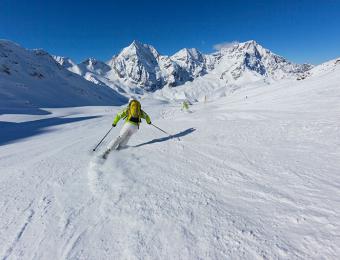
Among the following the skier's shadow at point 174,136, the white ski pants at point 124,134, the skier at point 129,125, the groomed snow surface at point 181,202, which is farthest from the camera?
the skier's shadow at point 174,136

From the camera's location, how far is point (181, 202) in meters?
5.07

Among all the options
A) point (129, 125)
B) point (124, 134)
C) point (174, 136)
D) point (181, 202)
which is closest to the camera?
point (181, 202)

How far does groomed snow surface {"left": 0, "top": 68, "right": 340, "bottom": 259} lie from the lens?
3.82 meters

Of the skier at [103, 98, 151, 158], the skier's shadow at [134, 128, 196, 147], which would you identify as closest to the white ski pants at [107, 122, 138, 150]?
the skier at [103, 98, 151, 158]

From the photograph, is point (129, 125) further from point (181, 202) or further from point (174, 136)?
point (181, 202)

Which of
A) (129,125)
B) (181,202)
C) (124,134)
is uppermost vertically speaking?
(129,125)

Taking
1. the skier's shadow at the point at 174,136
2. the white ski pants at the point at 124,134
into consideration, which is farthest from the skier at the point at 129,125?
the skier's shadow at the point at 174,136

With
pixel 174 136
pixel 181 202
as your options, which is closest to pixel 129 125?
pixel 174 136

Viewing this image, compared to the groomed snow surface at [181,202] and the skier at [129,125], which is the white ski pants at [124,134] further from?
the groomed snow surface at [181,202]

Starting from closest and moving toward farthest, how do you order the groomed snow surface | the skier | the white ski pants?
the groomed snow surface < the white ski pants < the skier

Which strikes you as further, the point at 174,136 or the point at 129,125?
the point at 174,136

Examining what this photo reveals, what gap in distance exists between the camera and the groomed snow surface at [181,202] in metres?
3.82

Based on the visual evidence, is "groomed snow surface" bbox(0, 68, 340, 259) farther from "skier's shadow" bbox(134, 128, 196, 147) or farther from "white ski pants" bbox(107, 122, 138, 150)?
"skier's shadow" bbox(134, 128, 196, 147)

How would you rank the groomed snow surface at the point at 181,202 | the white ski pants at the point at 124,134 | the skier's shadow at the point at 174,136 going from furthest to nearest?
the skier's shadow at the point at 174,136 < the white ski pants at the point at 124,134 < the groomed snow surface at the point at 181,202
